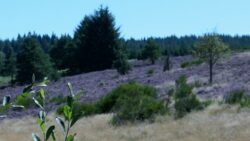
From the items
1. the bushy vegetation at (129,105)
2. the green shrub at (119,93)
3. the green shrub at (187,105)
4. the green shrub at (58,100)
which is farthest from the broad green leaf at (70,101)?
the green shrub at (58,100)

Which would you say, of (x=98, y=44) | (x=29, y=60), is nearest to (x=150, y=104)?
(x=29, y=60)

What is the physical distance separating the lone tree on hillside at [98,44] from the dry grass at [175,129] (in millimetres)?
31254

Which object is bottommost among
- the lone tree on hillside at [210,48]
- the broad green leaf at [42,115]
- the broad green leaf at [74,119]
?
the lone tree on hillside at [210,48]

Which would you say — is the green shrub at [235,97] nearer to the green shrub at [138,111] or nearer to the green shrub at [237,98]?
the green shrub at [237,98]

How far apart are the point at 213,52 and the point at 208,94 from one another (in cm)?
666

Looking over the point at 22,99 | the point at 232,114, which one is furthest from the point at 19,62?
the point at 22,99

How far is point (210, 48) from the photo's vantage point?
31.2 metres

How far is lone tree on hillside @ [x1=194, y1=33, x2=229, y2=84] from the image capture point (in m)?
31.1

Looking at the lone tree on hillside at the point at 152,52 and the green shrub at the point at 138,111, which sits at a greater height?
the lone tree on hillside at the point at 152,52

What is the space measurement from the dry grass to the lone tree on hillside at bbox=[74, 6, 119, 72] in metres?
31.3

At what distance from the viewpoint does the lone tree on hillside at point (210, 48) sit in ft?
102

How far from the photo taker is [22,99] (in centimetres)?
165

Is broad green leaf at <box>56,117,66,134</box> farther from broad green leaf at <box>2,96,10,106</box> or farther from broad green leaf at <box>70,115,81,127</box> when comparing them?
broad green leaf at <box>2,96,10,106</box>

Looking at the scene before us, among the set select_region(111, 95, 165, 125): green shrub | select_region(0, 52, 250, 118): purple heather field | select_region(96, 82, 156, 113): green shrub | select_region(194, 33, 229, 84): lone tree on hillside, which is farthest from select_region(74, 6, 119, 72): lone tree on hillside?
select_region(111, 95, 165, 125): green shrub
